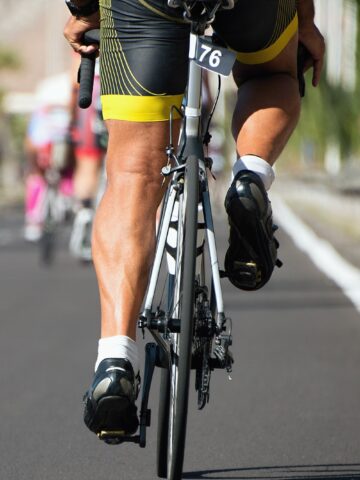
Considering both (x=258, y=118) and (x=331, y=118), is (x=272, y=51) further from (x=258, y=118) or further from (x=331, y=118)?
(x=331, y=118)

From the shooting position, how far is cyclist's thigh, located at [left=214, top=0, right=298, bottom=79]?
4.07 meters

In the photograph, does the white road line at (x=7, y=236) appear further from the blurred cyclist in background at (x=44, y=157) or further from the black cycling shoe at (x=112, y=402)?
the black cycling shoe at (x=112, y=402)

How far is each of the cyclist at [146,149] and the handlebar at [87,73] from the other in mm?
195

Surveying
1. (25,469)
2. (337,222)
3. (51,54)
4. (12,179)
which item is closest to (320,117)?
(337,222)

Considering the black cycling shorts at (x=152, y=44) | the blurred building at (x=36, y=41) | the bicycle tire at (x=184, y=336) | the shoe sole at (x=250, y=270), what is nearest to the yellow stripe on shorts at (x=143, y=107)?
the black cycling shorts at (x=152, y=44)

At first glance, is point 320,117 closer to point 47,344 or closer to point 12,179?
point 47,344

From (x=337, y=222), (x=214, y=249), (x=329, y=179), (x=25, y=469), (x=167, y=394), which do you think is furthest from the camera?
(x=329, y=179)

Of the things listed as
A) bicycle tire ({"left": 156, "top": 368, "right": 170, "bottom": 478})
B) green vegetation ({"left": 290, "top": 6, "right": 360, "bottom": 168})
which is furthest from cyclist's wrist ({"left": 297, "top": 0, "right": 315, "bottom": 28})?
green vegetation ({"left": 290, "top": 6, "right": 360, "bottom": 168})

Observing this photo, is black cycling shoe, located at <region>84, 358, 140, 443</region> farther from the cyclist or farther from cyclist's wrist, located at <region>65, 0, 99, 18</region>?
cyclist's wrist, located at <region>65, 0, 99, 18</region>

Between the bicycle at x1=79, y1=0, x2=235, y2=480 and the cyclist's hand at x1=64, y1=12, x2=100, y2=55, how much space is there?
41 centimetres

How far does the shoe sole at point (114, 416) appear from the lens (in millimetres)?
3850

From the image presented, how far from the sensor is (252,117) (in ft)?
14.0

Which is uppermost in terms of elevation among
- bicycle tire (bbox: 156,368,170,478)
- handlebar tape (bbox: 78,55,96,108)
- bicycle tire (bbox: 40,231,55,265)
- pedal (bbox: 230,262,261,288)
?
handlebar tape (bbox: 78,55,96,108)

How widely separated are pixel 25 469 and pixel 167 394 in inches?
24.9
